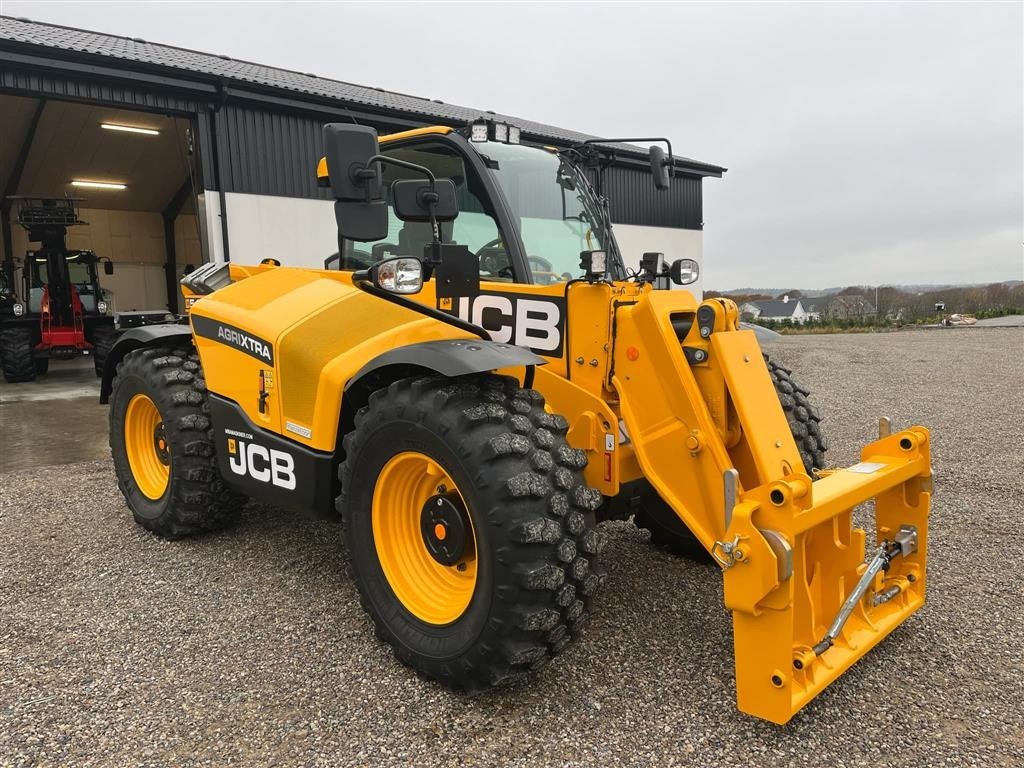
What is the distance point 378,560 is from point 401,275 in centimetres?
120

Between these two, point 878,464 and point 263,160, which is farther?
point 263,160

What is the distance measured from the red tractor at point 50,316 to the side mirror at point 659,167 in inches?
464

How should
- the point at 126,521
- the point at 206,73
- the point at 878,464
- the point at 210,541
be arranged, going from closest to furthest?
1. the point at 878,464
2. the point at 210,541
3. the point at 126,521
4. the point at 206,73

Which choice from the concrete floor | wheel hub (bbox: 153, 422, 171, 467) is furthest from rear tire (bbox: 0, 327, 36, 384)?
wheel hub (bbox: 153, 422, 171, 467)

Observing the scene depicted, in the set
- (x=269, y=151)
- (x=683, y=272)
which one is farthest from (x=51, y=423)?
(x=683, y=272)

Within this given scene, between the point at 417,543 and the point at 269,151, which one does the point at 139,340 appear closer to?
the point at 417,543

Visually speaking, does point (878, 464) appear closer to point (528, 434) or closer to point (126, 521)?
point (528, 434)

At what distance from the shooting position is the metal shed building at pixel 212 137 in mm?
9648

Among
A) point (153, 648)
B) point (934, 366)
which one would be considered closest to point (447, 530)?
point (153, 648)

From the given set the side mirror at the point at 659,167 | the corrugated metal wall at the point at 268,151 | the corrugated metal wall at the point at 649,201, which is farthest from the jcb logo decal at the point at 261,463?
the corrugated metal wall at the point at 649,201

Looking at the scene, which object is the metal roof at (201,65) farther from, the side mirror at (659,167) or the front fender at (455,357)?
the front fender at (455,357)

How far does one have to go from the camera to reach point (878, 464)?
3.07 meters

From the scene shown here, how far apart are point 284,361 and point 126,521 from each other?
92.3 inches

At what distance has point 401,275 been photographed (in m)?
3.10
